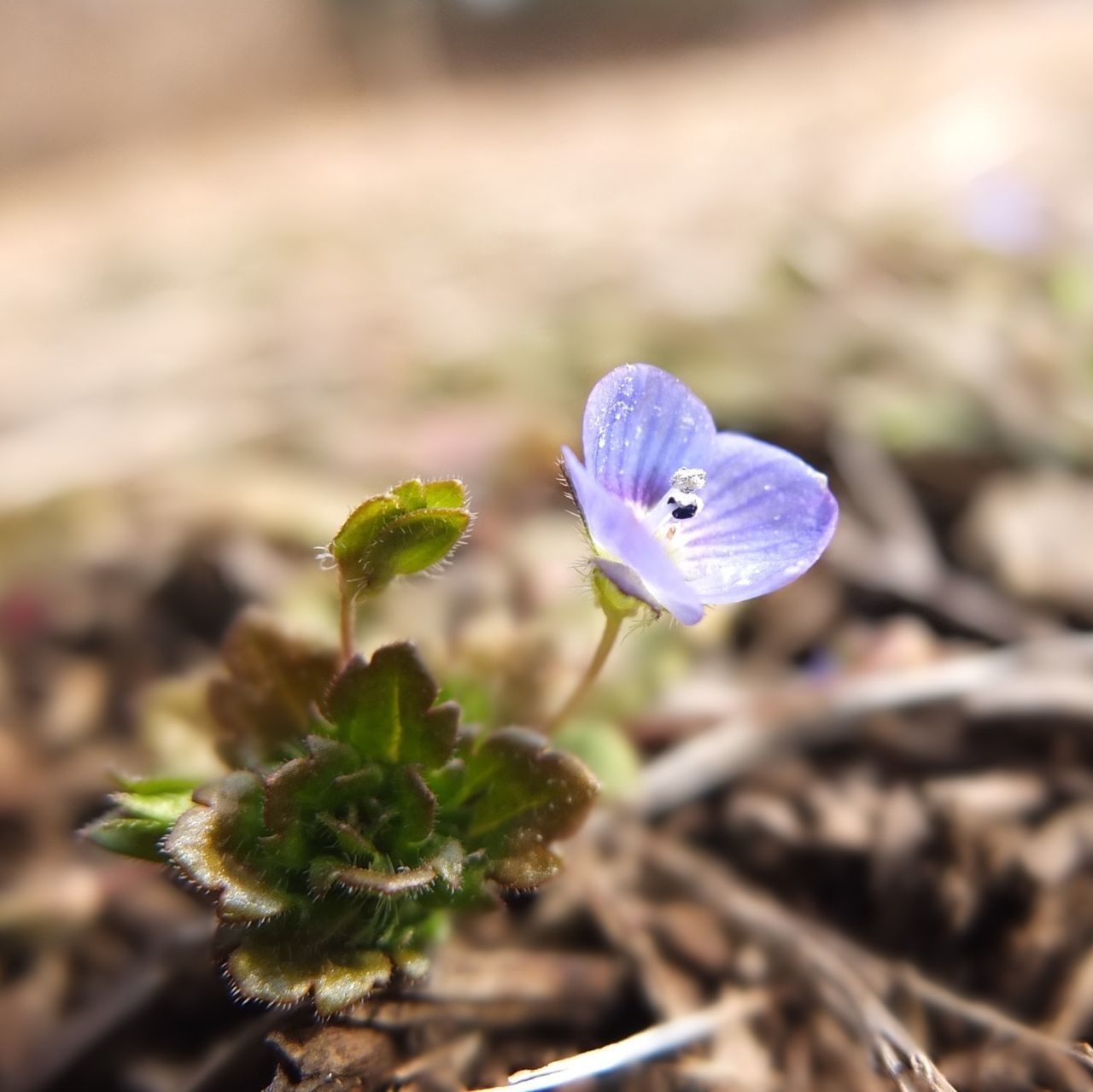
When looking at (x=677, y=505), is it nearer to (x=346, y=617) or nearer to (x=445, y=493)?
(x=445, y=493)

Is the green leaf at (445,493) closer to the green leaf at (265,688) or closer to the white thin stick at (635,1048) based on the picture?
the green leaf at (265,688)

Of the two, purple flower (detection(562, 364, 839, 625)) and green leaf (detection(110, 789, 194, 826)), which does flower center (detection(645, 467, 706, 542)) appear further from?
green leaf (detection(110, 789, 194, 826))

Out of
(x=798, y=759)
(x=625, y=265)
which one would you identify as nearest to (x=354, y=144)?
(x=625, y=265)

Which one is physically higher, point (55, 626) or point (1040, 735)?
point (55, 626)

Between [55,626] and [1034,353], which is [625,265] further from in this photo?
[55,626]

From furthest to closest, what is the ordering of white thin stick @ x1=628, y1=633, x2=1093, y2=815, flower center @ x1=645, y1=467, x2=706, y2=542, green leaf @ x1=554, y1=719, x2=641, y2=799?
1. white thin stick @ x1=628, y1=633, x2=1093, y2=815
2. green leaf @ x1=554, y1=719, x2=641, y2=799
3. flower center @ x1=645, y1=467, x2=706, y2=542

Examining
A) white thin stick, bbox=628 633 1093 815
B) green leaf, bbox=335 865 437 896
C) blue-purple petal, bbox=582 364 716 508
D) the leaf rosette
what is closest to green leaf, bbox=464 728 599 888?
the leaf rosette
